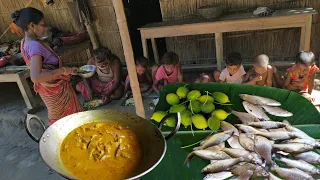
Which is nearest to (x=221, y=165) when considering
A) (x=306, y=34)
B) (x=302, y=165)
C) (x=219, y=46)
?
(x=302, y=165)

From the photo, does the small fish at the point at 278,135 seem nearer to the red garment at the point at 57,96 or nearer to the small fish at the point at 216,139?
the small fish at the point at 216,139

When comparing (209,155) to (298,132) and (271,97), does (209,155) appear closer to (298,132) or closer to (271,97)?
(298,132)

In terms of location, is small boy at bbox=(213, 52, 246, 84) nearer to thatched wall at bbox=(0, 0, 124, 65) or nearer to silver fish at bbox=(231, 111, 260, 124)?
silver fish at bbox=(231, 111, 260, 124)

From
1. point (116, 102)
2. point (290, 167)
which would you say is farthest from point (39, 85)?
point (290, 167)

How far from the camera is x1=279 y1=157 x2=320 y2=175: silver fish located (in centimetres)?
219

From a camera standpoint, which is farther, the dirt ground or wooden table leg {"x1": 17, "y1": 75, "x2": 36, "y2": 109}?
wooden table leg {"x1": 17, "y1": 75, "x2": 36, "y2": 109}

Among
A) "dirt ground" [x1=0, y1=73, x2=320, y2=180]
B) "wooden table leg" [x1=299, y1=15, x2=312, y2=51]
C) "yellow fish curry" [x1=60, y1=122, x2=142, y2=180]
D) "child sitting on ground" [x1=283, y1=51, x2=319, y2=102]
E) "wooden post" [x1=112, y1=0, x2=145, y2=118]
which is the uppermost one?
"wooden post" [x1=112, y1=0, x2=145, y2=118]

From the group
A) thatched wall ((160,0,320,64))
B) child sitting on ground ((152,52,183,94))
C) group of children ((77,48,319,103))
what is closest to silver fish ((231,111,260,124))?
group of children ((77,48,319,103))

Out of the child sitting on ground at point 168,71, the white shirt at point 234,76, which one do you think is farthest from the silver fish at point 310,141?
the child sitting on ground at point 168,71

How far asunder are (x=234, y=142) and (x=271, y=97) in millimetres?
863

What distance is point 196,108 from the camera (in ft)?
9.97

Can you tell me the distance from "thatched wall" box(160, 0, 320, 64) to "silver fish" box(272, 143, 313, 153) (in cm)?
358

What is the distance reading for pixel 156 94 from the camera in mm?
5055

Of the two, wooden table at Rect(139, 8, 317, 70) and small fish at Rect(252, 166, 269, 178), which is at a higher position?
wooden table at Rect(139, 8, 317, 70)
